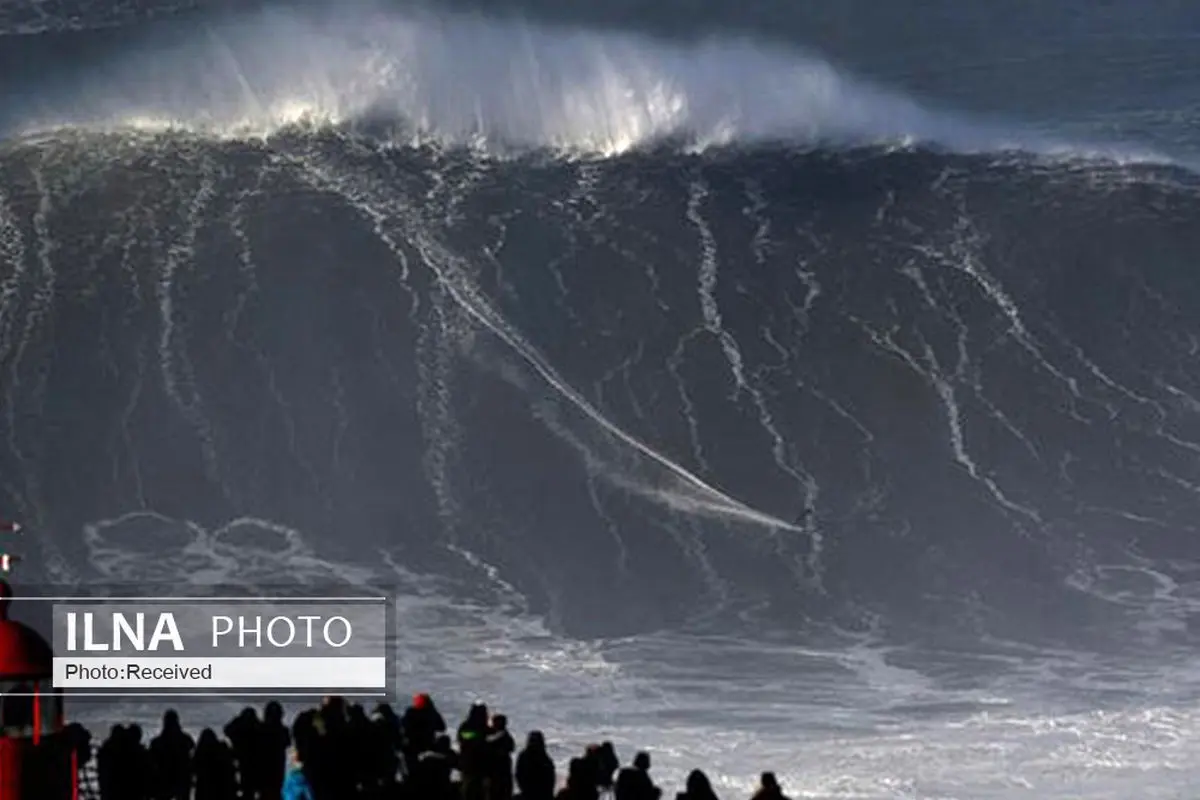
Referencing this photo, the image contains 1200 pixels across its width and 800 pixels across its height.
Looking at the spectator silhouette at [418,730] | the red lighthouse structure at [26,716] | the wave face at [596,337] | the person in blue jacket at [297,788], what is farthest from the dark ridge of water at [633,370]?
the red lighthouse structure at [26,716]

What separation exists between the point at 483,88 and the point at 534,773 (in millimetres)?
20859

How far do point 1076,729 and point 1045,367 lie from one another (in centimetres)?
847

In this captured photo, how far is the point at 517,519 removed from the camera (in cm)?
2584

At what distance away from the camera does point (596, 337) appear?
29.0 metres

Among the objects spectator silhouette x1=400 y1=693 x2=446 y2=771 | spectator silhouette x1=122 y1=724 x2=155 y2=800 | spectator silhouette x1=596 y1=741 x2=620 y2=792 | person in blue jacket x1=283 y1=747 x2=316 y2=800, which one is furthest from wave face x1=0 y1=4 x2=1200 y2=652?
person in blue jacket x1=283 y1=747 x2=316 y2=800

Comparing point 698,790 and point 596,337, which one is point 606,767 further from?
point 596,337

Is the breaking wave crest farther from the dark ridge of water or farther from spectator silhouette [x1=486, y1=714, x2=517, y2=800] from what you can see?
spectator silhouette [x1=486, y1=714, x2=517, y2=800]

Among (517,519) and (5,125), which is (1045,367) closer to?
A: (517,519)

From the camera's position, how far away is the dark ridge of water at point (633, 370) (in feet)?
82.6

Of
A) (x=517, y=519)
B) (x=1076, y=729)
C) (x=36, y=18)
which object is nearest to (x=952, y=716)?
(x=1076, y=729)

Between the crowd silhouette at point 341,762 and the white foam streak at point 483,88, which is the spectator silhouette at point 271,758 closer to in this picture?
the crowd silhouette at point 341,762

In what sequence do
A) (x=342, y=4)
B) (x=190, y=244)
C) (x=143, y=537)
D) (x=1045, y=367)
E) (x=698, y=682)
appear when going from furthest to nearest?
(x=342, y=4), (x=190, y=244), (x=1045, y=367), (x=143, y=537), (x=698, y=682)

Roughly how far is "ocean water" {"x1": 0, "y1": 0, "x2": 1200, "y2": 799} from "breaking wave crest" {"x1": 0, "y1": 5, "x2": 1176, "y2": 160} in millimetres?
74

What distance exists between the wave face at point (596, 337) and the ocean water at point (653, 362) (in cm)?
5
